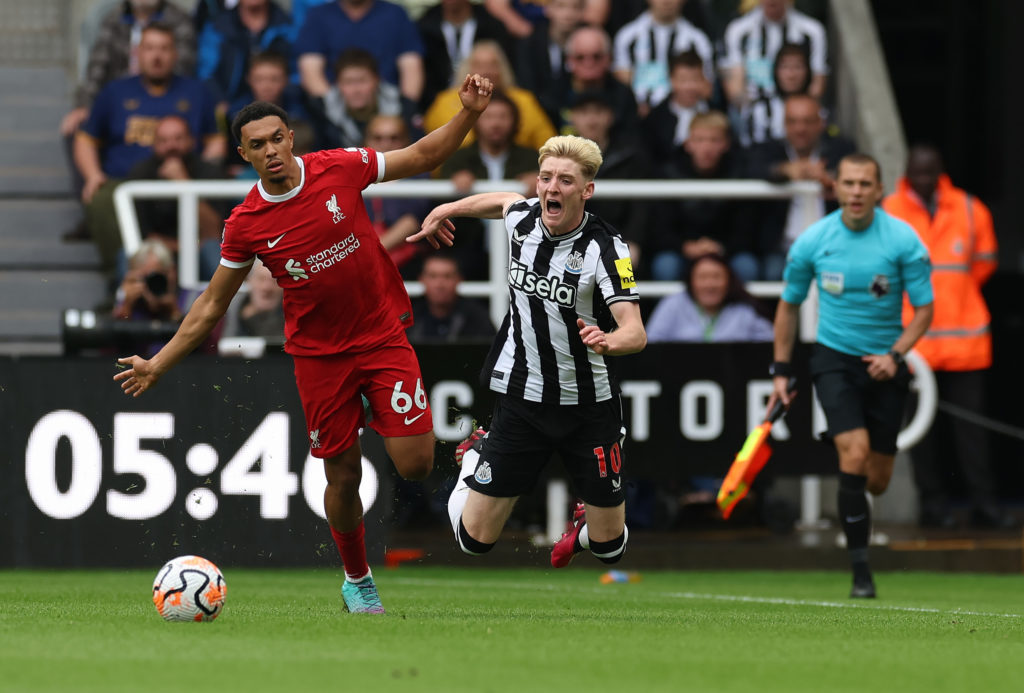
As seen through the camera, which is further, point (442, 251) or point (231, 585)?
point (442, 251)

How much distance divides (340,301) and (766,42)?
7.78 meters

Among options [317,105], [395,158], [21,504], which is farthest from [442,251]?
[395,158]

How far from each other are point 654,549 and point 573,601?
10.7 feet

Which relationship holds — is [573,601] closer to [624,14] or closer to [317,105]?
[317,105]

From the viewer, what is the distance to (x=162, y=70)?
14.5 meters

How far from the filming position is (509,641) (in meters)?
7.14

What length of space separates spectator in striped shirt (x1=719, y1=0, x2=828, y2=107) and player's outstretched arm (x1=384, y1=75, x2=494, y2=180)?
272 inches

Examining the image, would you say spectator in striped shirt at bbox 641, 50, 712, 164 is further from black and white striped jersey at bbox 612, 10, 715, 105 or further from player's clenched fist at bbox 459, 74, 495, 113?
player's clenched fist at bbox 459, 74, 495, 113

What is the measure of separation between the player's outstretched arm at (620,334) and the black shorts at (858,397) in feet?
9.64

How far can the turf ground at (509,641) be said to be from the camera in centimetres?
608

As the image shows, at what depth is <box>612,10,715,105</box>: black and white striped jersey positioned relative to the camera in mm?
15266

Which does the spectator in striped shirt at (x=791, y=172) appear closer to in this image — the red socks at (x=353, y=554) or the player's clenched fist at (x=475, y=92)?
the player's clenched fist at (x=475, y=92)

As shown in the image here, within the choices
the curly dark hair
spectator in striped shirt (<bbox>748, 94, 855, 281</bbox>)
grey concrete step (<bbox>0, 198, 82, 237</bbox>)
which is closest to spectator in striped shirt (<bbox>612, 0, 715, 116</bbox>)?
spectator in striped shirt (<bbox>748, 94, 855, 281</bbox>)

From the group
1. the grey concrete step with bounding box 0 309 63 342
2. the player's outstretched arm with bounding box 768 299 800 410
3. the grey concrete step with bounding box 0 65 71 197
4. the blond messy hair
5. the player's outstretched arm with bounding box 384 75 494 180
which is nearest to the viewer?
the blond messy hair
